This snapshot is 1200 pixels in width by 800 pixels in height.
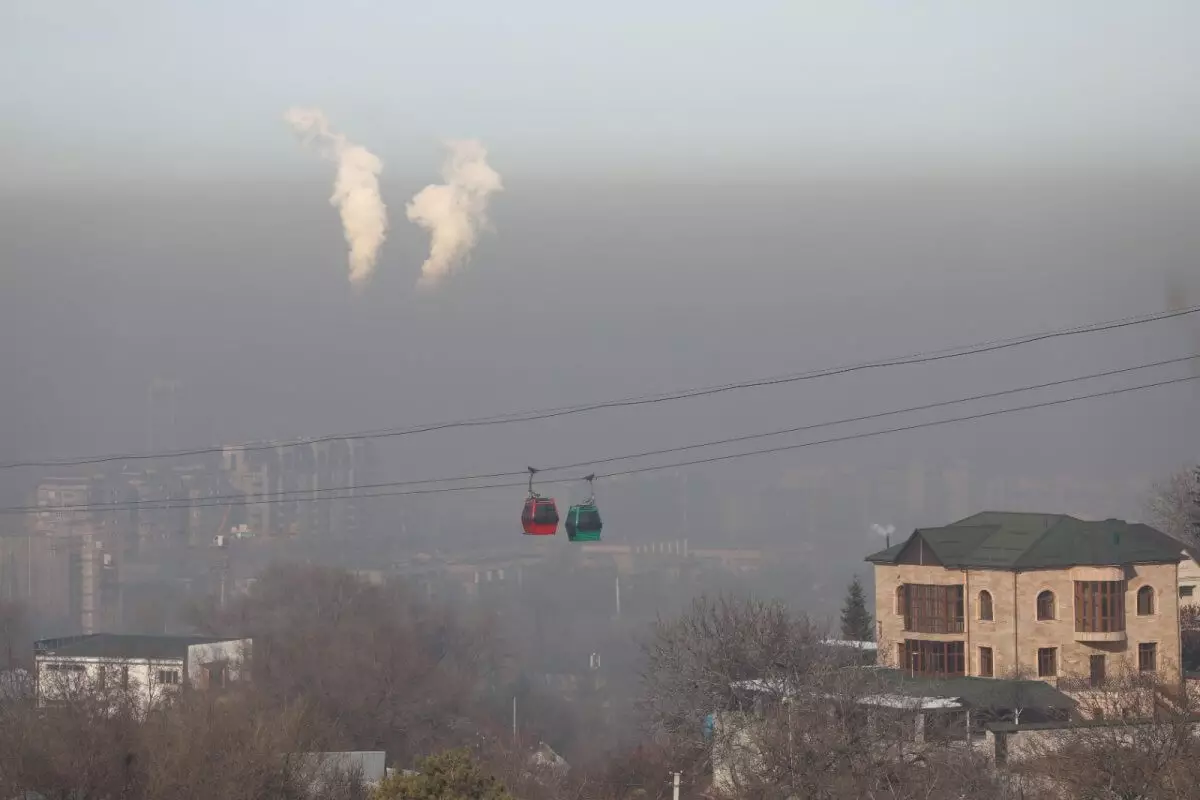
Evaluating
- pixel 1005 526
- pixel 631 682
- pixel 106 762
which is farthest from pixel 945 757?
pixel 631 682

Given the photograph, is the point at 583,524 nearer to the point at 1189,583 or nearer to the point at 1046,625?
the point at 1046,625

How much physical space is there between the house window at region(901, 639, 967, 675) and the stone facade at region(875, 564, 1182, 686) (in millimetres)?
333

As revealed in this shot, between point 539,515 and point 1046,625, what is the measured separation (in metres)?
37.9

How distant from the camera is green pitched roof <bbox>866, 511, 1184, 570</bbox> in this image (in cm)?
6994

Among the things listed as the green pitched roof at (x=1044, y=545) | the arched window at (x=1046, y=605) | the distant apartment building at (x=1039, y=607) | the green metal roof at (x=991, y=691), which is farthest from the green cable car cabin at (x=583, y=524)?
the arched window at (x=1046, y=605)

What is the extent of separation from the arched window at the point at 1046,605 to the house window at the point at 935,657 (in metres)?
3.99

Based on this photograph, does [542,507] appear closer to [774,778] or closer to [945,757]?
[774,778]

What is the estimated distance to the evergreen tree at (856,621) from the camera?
8238 centimetres

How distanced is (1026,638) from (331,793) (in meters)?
38.3

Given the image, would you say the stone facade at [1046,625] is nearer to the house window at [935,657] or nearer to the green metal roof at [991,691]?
the house window at [935,657]

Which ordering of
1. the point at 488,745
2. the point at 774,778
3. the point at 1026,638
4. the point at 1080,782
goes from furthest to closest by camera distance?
the point at 488,745
the point at 1026,638
the point at 774,778
the point at 1080,782

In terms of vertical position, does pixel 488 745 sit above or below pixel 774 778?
below

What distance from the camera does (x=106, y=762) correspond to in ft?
128

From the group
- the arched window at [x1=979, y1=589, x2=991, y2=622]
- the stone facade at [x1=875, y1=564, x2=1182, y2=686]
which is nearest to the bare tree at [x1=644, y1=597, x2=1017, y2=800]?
the stone facade at [x1=875, y1=564, x2=1182, y2=686]
